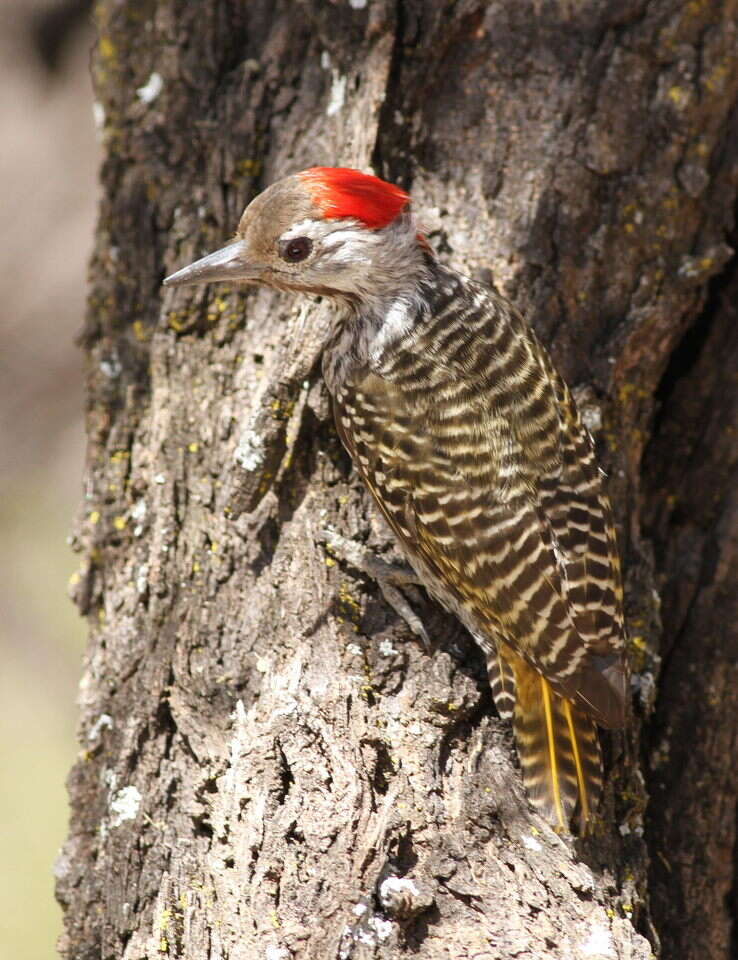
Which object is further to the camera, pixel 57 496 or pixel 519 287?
pixel 57 496

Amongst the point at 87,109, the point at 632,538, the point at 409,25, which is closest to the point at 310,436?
the point at 632,538

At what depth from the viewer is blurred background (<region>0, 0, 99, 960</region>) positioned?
5.79 meters

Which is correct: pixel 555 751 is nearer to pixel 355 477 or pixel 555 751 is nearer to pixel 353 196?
pixel 355 477

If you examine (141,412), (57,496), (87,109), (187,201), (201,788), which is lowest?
(201,788)

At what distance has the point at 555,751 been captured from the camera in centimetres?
286

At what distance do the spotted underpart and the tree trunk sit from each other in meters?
0.13

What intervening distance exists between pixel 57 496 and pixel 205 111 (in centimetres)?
359

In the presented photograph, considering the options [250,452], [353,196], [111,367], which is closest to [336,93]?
[353,196]

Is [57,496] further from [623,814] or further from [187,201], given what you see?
[623,814]

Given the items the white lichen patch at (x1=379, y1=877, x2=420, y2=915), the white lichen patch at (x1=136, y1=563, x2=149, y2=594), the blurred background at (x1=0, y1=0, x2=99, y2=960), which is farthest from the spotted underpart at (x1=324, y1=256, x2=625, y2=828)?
the blurred background at (x1=0, y1=0, x2=99, y2=960)

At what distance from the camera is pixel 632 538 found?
11.0ft

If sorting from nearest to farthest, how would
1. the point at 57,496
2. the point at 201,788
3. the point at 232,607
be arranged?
the point at 201,788
the point at 232,607
the point at 57,496

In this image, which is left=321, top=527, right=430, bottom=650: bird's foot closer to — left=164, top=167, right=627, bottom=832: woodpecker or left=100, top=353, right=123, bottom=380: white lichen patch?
left=164, top=167, right=627, bottom=832: woodpecker

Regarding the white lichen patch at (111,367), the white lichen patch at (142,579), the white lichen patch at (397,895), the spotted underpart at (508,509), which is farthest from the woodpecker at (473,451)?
the white lichen patch at (142,579)
